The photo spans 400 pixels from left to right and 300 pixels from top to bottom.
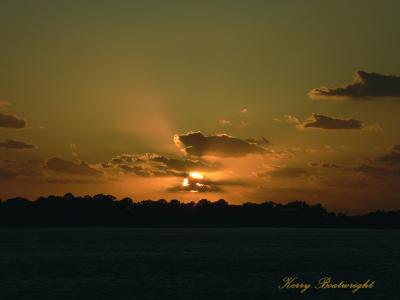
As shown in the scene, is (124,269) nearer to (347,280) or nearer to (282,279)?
(282,279)

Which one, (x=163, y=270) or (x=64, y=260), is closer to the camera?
(x=163, y=270)

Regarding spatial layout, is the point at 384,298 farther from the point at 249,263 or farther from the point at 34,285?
the point at 249,263

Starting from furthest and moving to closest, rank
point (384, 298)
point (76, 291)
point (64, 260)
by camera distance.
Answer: point (64, 260) → point (76, 291) → point (384, 298)

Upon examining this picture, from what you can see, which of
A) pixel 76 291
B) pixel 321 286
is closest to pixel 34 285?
pixel 76 291

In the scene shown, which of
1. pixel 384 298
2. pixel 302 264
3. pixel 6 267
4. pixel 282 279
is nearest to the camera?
pixel 384 298

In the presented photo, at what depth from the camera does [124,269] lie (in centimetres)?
13838

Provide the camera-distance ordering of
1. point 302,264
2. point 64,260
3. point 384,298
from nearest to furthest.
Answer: point 384,298 → point 302,264 → point 64,260

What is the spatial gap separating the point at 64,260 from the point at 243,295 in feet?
285

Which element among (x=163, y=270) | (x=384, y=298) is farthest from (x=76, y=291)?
(x=384, y=298)

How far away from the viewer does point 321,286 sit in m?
106

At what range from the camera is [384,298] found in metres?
92.9

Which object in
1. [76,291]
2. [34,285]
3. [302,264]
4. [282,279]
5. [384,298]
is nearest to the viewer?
[384,298]

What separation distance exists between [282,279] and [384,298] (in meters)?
27.5

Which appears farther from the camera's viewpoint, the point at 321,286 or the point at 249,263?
the point at 249,263
